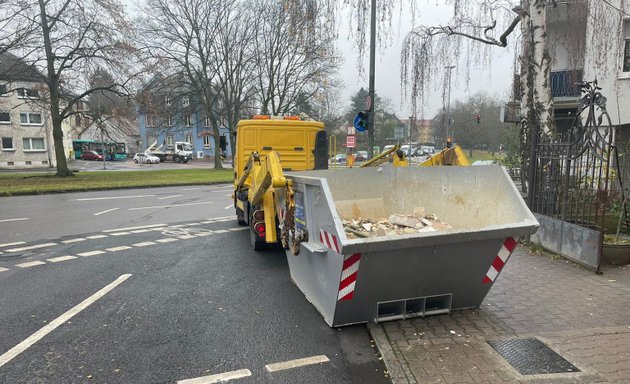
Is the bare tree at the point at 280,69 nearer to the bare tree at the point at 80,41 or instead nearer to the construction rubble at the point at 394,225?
the bare tree at the point at 80,41

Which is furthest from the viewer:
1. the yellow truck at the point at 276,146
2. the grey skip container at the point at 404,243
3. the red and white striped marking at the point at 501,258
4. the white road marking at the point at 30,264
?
the yellow truck at the point at 276,146

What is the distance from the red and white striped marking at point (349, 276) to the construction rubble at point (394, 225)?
9.1 inches

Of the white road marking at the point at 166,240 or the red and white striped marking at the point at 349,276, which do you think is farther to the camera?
the white road marking at the point at 166,240

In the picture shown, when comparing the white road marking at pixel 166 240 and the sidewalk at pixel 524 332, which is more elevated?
the sidewalk at pixel 524 332

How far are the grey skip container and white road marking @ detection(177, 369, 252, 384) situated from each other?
3.37ft

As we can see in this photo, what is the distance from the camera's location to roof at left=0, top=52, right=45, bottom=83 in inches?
803

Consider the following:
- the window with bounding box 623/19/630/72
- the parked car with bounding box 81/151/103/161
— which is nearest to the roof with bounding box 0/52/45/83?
the window with bounding box 623/19/630/72

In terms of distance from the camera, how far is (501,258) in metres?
3.84

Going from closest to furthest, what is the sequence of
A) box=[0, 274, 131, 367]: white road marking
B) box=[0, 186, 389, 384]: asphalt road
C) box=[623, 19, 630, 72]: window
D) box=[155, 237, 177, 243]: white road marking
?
1. box=[0, 186, 389, 384]: asphalt road
2. box=[0, 274, 131, 367]: white road marking
3. box=[155, 237, 177, 243]: white road marking
4. box=[623, 19, 630, 72]: window

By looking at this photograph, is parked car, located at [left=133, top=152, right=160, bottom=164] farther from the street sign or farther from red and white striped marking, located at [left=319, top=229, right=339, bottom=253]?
red and white striped marking, located at [left=319, top=229, right=339, bottom=253]

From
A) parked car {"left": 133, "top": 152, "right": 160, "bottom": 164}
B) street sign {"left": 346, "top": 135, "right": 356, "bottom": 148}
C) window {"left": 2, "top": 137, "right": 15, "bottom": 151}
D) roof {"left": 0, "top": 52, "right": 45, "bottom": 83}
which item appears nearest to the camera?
street sign {"left": 346, "top": 135, "right": 356, "bottom": 148}

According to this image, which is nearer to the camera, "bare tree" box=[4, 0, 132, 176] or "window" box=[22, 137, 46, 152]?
"bare tree" box=[4, 0, 132, 176]

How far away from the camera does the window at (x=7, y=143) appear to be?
4216 centimetres

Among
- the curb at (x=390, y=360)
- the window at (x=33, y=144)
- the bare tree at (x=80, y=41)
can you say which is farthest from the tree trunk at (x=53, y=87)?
the curb at (x=390, y=360)
